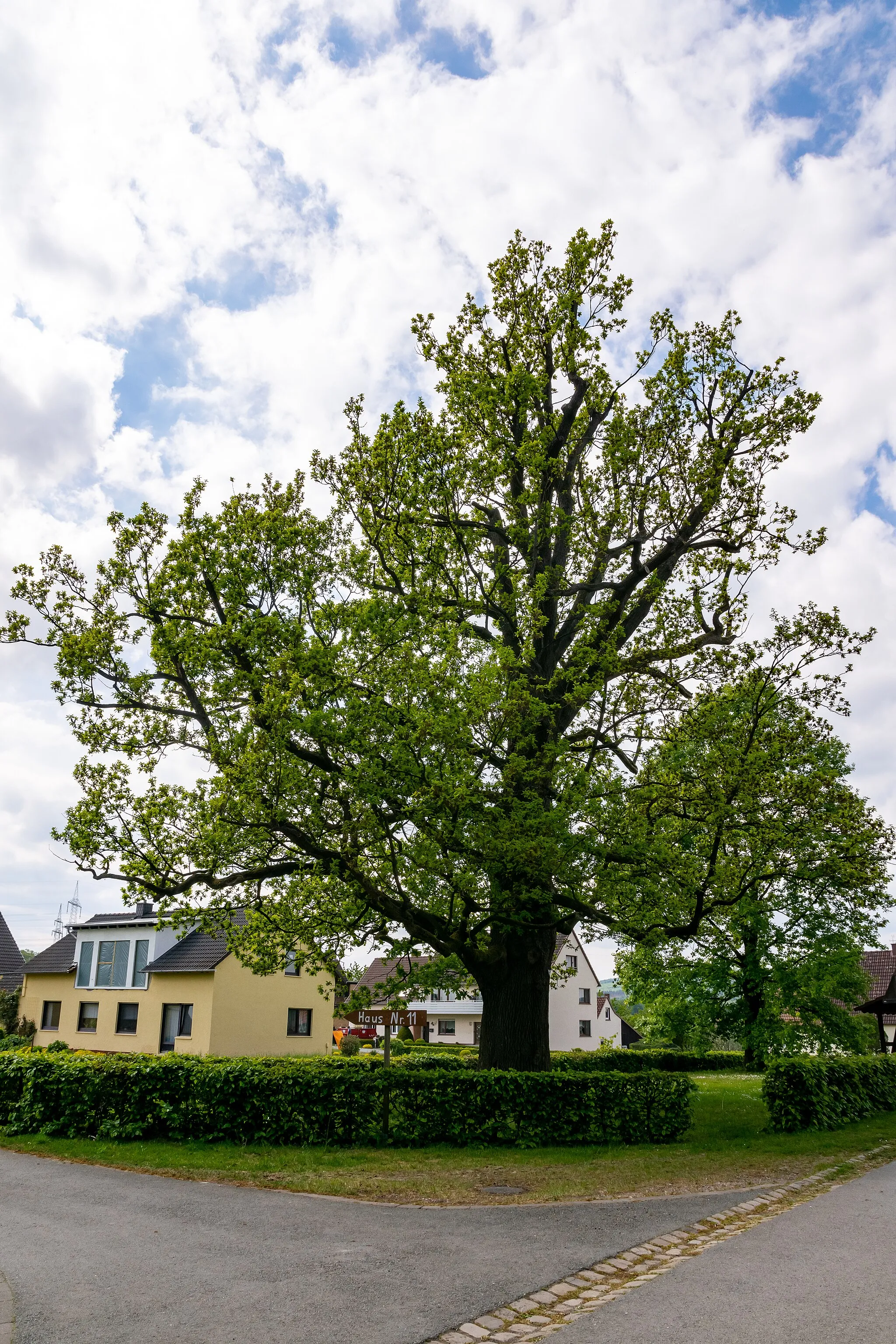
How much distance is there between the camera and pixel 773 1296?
22.5ft

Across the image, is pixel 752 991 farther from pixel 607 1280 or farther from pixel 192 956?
pixel 607 1280

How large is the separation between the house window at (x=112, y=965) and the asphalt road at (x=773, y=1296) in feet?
110

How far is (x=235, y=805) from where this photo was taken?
13.3 metres

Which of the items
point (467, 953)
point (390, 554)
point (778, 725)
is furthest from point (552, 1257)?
point (390, 554)

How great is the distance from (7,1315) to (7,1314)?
0.06ft

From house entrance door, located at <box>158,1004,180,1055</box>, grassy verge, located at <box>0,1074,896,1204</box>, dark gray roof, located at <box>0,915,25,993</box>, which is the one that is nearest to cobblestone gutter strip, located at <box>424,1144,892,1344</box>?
grassy verge, located at <box>0,1074,896,1204</box>

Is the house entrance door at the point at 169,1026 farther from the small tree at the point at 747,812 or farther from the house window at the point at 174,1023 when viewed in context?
the small tree at the point at 747,812

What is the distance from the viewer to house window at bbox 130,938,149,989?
37.2m

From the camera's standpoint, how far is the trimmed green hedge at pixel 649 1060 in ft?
88.4

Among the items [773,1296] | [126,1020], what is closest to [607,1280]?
[773,1296]

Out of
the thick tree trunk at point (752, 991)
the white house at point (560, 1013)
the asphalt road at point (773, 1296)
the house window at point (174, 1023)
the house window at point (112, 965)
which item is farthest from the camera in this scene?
the white house at point (560, 1013)

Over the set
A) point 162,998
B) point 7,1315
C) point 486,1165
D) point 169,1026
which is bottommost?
point 486,1165

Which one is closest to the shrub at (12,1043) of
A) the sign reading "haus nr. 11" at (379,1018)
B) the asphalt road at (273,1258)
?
the sign reading "haus nr. 11" at (379,1018)

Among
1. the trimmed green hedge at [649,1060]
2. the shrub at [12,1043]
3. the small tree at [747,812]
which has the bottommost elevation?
the trimmed green hedge at [649,1060]
